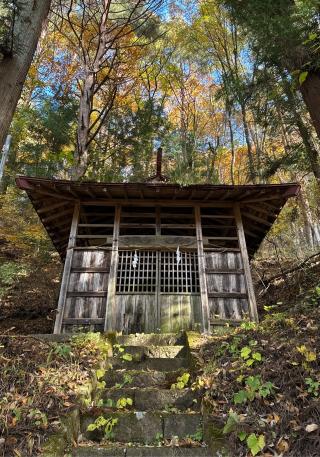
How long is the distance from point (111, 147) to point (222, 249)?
897 cm

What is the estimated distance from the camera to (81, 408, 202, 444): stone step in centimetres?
366

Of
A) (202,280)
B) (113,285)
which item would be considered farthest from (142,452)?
(202,280)

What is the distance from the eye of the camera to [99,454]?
322 cm

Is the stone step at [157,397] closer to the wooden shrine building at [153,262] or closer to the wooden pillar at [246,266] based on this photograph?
the wooden shrine building at [153,262]

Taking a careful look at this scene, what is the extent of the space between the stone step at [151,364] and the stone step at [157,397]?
86cm

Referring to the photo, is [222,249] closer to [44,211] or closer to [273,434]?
[44,211]

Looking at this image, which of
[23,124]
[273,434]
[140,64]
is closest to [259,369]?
[273,434]

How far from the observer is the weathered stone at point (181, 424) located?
3.67 metres

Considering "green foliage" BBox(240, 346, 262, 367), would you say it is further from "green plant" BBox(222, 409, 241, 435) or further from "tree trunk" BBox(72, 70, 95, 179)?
"tree trunk" BBox(72, 70, 95, 179)

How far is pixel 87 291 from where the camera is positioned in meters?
7.74

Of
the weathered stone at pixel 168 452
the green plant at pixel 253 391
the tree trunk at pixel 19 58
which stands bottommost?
the weathered stone at pixel 168 452

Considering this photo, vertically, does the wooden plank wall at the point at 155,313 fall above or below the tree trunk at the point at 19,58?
below

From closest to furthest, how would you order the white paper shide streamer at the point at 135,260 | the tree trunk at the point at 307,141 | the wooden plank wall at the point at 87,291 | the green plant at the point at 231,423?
the green plant at the point at 231,423, the wooden plank wall at the point at 87,291, the white paper shide streamer at the point at 135,260, the tree trunk at the point at 307,141

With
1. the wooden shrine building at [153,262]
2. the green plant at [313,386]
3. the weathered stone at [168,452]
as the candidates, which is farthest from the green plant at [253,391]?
the wooden shrine building at [153,262]
